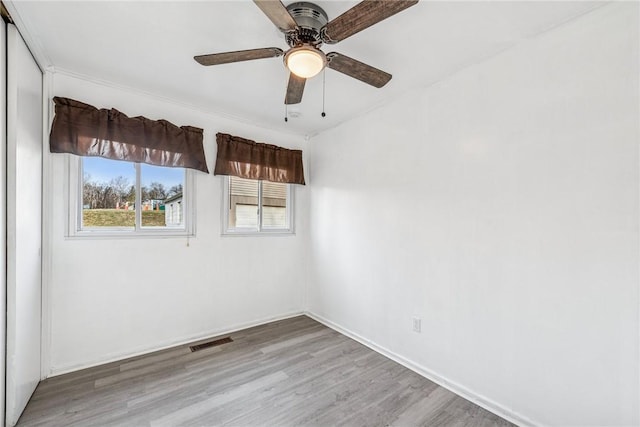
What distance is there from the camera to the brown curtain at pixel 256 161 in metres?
3.22

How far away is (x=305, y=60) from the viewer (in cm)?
159

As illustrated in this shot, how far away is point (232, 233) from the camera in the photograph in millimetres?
3350

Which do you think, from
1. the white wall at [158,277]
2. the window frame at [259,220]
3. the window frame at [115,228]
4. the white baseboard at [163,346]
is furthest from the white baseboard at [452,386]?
the window frame at [115,228]

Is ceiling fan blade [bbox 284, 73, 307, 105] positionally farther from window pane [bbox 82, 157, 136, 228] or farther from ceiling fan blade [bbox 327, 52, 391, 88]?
window pane [bbox 82, 157, 136, 228]

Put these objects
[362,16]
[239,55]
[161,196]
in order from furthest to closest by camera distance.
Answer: [161,196], [239,55], [362,16]

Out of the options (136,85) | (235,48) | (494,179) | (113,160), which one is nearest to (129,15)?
(235,48)

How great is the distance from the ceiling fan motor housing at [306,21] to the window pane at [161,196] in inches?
80.1

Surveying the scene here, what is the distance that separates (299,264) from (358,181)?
147cm

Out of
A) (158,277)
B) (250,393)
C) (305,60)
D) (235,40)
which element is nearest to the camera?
(305,60)

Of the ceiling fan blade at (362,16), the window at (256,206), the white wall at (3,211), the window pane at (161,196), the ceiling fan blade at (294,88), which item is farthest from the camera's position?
the window at (256,206)

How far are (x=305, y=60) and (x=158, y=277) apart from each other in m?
2.48

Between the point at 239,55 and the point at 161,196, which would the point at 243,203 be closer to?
the point at 161,196

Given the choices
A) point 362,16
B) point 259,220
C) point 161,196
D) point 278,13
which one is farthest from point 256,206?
point 362,16

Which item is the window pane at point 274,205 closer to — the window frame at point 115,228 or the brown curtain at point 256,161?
the brown curtain at point 256,161
